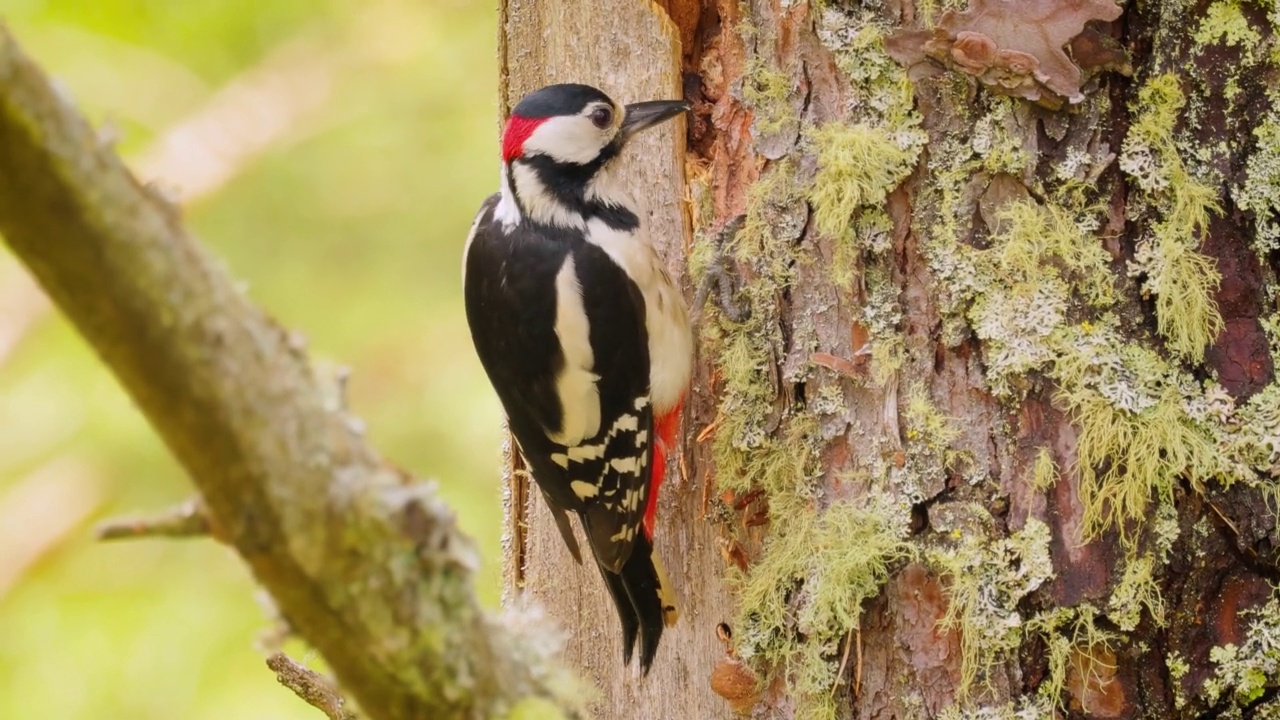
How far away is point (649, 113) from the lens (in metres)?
2.41

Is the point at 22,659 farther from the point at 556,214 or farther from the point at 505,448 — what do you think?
the point at 556,214

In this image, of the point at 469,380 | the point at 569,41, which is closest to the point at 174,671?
the point at 469,380

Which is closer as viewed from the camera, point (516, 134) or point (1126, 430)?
point (1126, 430)

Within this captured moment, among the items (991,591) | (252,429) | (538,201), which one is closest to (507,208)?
(538,201)

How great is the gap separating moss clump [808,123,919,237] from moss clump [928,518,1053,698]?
1.90 feet

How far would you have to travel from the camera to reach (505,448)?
2.97 metres

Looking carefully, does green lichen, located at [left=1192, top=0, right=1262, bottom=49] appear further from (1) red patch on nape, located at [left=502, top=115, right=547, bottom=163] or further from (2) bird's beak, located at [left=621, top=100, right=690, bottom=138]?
(1) red patch on nape, located at [left=502, top=115, right=547, bottom=163]

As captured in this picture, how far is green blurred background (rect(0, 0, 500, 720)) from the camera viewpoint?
3.96 metres

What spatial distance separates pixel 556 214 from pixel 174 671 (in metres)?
2.13

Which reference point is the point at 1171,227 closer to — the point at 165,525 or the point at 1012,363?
the point at 1012,363

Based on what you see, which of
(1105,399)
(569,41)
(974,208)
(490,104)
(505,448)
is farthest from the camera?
(490,104)

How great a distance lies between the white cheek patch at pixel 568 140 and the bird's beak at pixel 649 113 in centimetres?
8

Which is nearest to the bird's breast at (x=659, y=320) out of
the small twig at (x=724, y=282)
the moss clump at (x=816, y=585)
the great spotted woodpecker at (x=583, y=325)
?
the great spotted woodpecker at (x=583, y=325)

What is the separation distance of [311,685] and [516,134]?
4.11 ft
